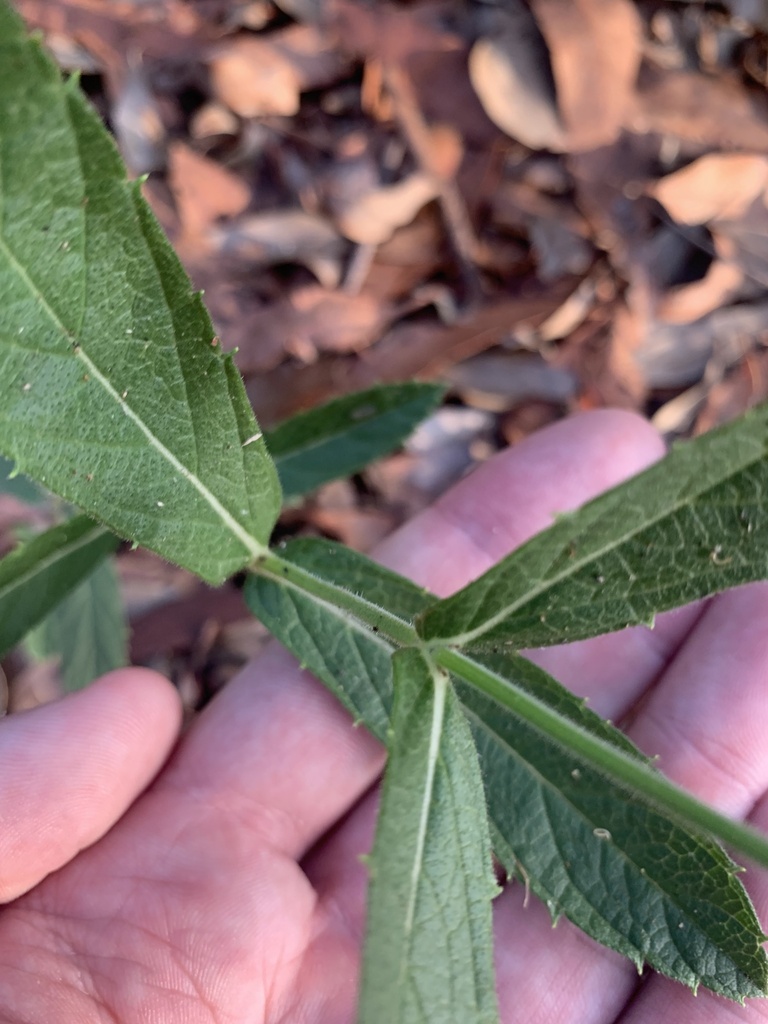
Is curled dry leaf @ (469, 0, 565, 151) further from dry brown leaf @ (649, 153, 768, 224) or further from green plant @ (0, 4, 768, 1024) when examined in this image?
green plant @ (0, 4, 768, 1024)

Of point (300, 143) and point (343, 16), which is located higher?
point (343, 16)

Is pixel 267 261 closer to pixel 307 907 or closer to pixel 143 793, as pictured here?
pixel 143 793

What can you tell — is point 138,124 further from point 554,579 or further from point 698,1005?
point 698,1005

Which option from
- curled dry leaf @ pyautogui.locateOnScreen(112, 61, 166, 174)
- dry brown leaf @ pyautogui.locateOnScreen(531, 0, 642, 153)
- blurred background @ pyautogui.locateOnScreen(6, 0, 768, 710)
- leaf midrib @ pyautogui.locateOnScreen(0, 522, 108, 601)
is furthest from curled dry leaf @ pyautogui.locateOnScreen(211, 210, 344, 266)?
leaf midrib @ pyautogui.locateOnScreen(0, 522, 108, 601)

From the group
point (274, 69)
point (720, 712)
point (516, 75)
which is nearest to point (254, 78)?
point (274, 69)

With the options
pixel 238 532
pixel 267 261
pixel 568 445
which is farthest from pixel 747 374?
pixel 238 532

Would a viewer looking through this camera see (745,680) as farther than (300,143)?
No
